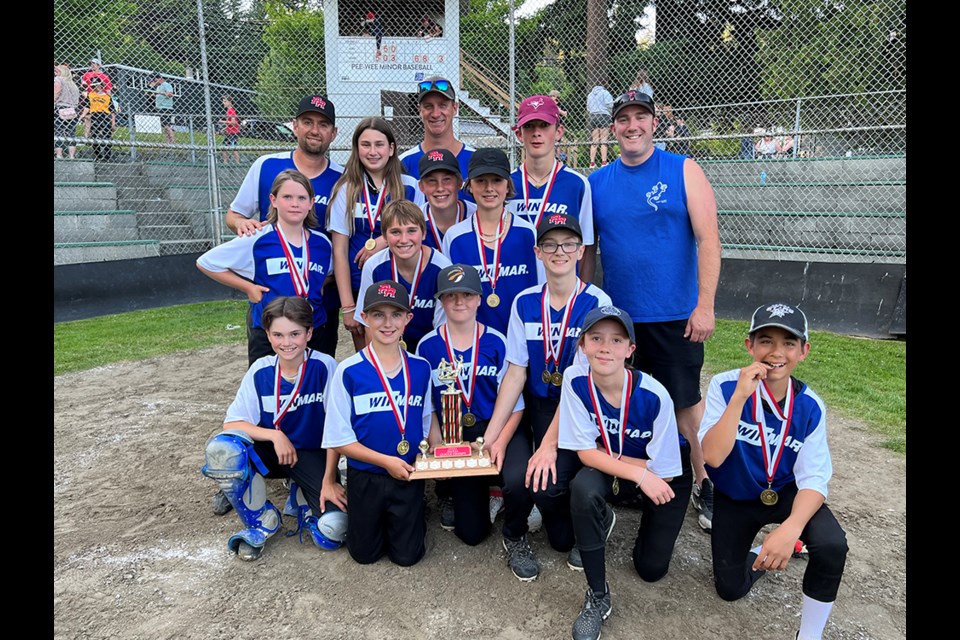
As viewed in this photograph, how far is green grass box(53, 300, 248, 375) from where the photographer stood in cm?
768

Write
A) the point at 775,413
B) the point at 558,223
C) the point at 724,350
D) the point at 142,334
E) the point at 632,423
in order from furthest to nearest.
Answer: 1. the point at 142,334
2. the point at 724,350
3. the point at 558,223
4. the point at 632,423
5. the point at 775,413

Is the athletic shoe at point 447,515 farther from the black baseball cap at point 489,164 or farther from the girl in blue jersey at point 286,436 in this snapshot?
the black baseball cap at point 489,164

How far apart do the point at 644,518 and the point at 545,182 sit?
214 cm

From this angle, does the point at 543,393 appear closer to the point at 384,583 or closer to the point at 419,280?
the point at 419,280

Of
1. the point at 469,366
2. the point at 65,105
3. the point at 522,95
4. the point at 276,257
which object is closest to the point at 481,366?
the point at 469,366

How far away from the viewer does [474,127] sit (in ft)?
47.8

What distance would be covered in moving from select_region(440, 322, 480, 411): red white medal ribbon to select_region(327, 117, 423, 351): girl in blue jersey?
30.8 inches

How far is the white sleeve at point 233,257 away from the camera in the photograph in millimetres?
4168

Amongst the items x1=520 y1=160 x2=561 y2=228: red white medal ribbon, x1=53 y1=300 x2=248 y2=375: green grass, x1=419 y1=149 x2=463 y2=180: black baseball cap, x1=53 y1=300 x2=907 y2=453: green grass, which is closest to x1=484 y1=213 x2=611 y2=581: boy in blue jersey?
x1=520 y1=160 x2=561 y2=228: red white medal ribbon

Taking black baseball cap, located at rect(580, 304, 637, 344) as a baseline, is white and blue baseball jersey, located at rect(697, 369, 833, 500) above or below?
below

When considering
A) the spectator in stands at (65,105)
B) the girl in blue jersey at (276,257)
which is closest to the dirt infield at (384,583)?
the girl in blue jersey at (276,257)

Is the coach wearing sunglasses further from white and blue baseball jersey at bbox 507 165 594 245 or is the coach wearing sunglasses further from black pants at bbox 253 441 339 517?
black pants at bbox 253 441 339 517

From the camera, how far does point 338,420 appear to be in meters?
3.54
